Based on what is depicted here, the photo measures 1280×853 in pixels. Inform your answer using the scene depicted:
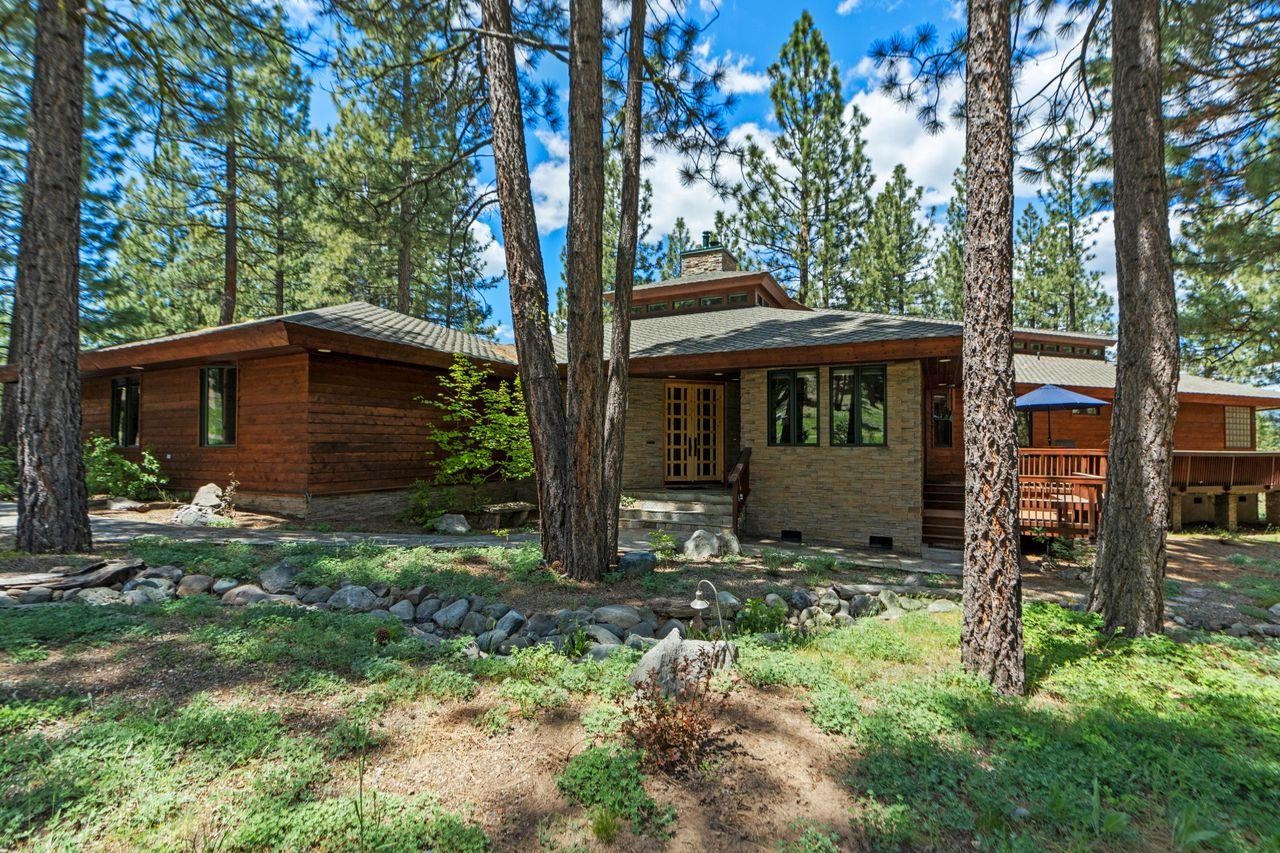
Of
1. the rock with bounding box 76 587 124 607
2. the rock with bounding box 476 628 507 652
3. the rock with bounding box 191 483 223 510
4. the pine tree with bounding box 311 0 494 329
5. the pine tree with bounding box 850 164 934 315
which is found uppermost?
the pine tree with bounding box 850 164 934 315

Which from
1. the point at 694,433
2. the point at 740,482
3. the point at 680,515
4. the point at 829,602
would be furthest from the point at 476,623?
the point at 694,433

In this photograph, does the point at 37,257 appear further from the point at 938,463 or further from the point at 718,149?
the point at 938,463

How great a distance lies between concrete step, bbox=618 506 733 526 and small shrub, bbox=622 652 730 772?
5528mm

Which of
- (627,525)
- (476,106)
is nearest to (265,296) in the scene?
(476,106)

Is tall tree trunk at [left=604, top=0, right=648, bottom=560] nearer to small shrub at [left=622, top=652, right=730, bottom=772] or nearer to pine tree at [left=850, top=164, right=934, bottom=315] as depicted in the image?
small shrub at [left=622, top=652, right=730, bottom=772]

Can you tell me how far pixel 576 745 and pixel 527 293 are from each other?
430 centimetres

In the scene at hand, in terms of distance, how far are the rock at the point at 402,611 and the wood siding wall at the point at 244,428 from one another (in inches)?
183

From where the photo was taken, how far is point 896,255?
69.4 ft

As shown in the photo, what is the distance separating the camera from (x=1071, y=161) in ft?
24.7

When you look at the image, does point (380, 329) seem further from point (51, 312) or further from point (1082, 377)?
point (1082, 377)

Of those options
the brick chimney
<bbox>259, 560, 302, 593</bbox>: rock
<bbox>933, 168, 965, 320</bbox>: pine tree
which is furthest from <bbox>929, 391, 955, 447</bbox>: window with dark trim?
<bbox>259, 560, 302, 593</bbox>: rock

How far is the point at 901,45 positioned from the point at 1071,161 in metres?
3.12

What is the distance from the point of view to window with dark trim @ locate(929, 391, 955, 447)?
1284 centimetres

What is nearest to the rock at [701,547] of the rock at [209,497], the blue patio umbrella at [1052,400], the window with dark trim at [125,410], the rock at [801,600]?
the rock at [801,600]
